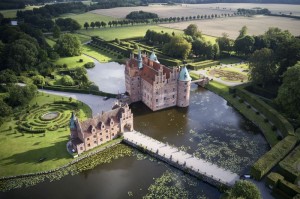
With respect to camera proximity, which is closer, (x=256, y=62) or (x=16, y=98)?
(x=16, y=98)

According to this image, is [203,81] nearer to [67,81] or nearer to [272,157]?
[272,157]

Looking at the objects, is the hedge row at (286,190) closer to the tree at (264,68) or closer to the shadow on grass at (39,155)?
the shadow on grass at (39,155)

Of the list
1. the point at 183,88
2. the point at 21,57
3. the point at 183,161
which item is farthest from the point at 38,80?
the point at 183,161

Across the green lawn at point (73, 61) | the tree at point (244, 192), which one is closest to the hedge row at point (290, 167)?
the tree at point (244, 192)

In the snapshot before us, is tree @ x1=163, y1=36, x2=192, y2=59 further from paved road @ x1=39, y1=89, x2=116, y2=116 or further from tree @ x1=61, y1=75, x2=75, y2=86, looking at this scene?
tree @ x1=61, y1=75, x2=75, y2=86

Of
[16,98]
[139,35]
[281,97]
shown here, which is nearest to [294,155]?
[281,97]

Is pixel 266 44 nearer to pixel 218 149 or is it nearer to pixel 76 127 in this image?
pixel 218 149

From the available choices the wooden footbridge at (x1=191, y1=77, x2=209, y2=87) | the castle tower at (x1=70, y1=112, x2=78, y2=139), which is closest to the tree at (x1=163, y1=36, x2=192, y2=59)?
the wooden footbridge at (x1=191, y1=77, x2=209, y2=87)
